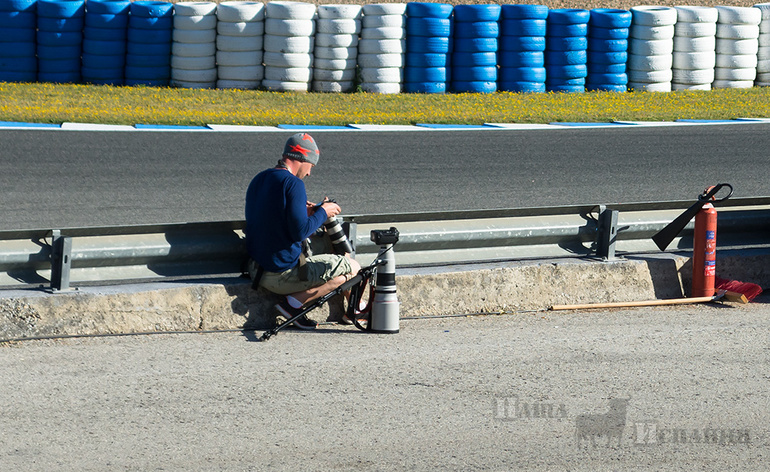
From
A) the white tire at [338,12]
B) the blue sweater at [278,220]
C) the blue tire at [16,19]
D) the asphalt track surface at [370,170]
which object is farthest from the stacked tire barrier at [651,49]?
the blue sweater at [278,220]

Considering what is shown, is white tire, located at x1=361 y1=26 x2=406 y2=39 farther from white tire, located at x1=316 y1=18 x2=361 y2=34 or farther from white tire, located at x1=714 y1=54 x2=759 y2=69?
white tire, located at x1=714 y1=54 x2=759 y2=69

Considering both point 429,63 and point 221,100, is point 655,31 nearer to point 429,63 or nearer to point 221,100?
point 429,63

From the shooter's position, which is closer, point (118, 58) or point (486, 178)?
point (486, 178)

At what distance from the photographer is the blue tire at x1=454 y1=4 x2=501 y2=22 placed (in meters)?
17.8

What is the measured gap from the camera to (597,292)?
738cm

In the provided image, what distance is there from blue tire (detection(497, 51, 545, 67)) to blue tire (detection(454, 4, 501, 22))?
0.75 m

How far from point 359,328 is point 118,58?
12.8 meters

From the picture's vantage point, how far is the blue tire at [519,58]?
18.2 m

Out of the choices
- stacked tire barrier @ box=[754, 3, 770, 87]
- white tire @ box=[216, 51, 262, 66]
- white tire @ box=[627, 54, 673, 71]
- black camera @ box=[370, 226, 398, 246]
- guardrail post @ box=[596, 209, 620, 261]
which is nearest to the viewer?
black camera @ box=[370, 226, 398, 246]

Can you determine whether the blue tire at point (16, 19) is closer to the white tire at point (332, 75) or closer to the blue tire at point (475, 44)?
the white tire at point (332, 75)

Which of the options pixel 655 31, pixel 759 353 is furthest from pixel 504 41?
pixel 759 353

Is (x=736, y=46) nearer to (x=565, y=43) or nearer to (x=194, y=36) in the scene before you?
(x=565, y=43)

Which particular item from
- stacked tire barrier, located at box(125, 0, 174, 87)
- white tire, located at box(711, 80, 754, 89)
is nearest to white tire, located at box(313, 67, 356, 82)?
stacked tire barrier, located at box(125, 0, 174, 87)

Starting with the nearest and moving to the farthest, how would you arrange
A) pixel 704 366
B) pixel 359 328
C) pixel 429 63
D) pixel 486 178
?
pixel 704 366, pixel 359 328, pixel 486 178, pixel 429 63
